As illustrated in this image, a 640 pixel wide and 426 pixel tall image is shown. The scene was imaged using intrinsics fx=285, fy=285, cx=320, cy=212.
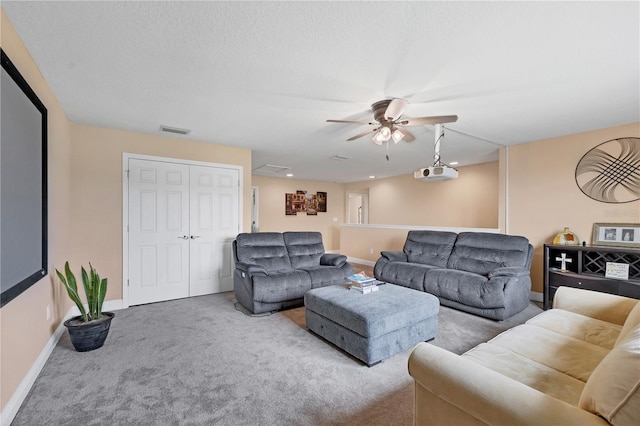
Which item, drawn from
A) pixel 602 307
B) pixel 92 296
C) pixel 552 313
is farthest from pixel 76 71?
pixel 602 307

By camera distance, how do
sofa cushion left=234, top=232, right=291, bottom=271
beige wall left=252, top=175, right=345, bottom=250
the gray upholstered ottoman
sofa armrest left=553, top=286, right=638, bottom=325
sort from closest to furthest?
sofa armrest left=553, top=286, right=638, bottom=325 < the gray upholstered ottoman < sofa cushion left=234, top=232, right=291, bottom=271 < beige wall left=252, top=175, right=345, bottom=250

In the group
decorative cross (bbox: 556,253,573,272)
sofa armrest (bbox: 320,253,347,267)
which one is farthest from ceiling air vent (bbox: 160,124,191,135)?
decorative cross (bbox: 556,253,573,272)

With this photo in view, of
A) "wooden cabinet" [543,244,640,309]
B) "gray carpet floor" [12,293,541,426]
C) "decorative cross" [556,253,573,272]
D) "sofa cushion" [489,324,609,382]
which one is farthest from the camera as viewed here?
"decorative cross" [556,253,573,272]

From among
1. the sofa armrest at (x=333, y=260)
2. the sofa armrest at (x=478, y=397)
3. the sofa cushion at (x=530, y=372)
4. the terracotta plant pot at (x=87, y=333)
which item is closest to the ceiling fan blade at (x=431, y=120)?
the sofa cushion at (x=530, y=372)

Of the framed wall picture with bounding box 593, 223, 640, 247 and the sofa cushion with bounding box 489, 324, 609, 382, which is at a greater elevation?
the framed wall picture with bounding box 593, 223, 640, 247

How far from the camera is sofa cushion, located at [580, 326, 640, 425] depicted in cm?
81

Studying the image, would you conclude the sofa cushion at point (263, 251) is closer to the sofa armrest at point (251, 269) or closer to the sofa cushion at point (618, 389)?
the sofa armrest at point (251, 269)

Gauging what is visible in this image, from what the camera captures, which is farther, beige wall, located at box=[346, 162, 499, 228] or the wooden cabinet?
beige wall, located at box=[346, 162, 499, 228]

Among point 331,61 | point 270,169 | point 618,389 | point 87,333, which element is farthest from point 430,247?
point 87,333

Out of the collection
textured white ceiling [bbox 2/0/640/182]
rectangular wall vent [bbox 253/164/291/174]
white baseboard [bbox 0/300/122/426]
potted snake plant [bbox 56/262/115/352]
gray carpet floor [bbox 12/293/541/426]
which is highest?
textured white ceiling [bbox 2/0/640/182]

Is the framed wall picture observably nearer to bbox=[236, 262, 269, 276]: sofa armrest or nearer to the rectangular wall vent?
bbox=[236, 262, 269, 276]: sofa armrest

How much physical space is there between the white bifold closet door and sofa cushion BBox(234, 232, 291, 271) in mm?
668

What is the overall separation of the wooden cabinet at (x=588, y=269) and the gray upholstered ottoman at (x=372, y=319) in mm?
2110

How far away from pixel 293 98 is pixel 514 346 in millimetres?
2635
